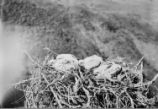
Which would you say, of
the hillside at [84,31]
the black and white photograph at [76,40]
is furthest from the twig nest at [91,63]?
the hillside at [84,31]

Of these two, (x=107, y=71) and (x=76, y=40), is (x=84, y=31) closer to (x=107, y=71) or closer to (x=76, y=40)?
(x=76, y=40)

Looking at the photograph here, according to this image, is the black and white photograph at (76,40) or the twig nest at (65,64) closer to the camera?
the twig nest at (65,64)

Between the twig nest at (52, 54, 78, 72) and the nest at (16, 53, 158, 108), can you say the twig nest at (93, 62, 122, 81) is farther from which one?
the twig nest at (52, 54, 78, 72)

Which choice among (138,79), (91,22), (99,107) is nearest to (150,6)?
(91,22)

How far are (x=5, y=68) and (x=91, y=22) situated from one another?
2.15ft

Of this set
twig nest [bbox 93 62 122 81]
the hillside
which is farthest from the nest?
the hillside

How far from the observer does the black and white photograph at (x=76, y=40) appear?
70.5 inches

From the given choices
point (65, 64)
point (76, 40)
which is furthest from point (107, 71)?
point (76, 40)

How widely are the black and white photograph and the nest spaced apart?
0.10 feet

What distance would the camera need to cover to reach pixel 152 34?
2025mm

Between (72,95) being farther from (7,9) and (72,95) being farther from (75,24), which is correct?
(7,9)

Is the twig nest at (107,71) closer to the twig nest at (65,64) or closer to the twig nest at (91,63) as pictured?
the twig nest at (91,63)

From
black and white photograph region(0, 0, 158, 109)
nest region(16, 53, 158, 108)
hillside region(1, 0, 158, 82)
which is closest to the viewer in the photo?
nest region(16, 53, 158, 108)

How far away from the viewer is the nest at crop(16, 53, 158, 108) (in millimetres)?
1576
